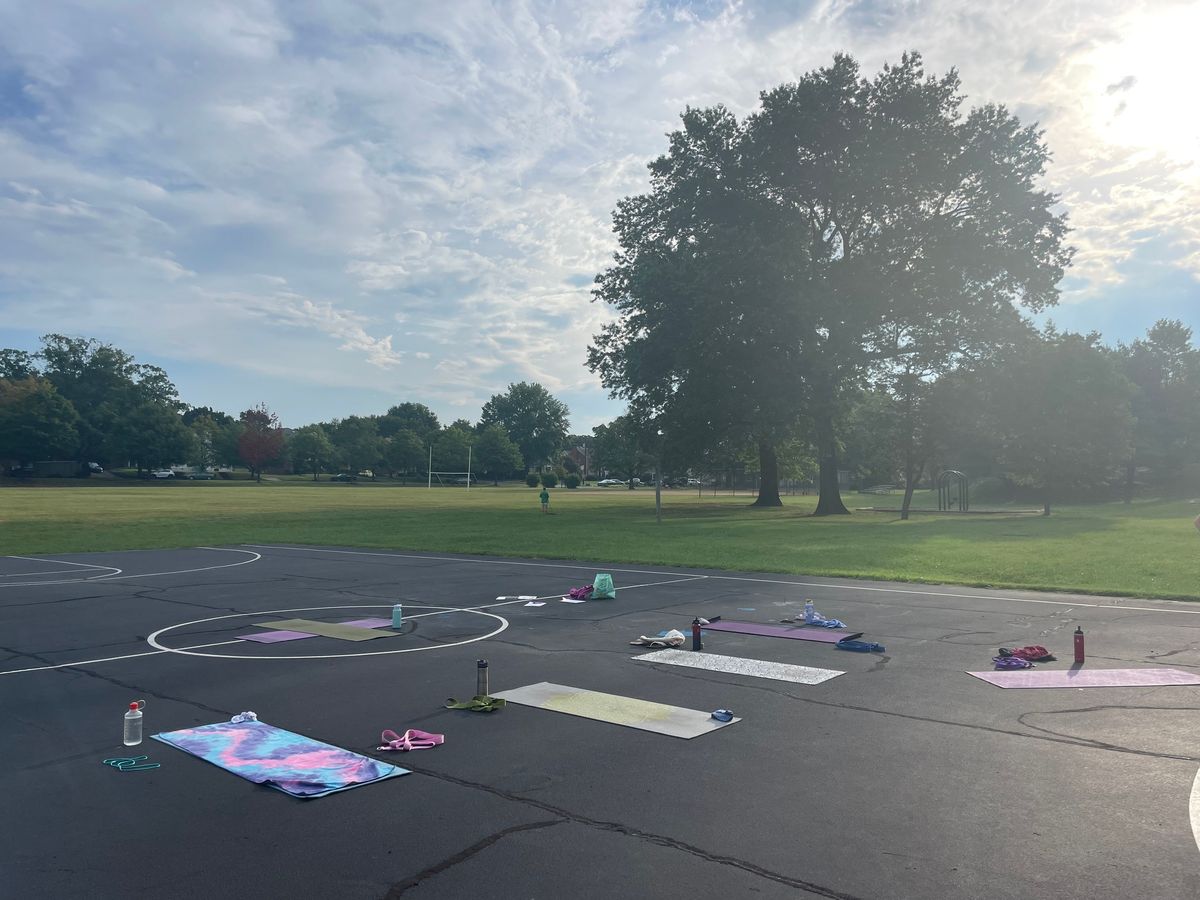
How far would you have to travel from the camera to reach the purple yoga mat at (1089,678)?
8.91m

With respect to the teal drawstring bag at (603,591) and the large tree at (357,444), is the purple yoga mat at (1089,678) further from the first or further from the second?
the large tree at (357,444)

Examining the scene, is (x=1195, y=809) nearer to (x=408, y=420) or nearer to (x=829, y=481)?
(x=829, y=481)

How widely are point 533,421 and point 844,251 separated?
13927 centimetres

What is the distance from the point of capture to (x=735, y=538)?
1191 inches

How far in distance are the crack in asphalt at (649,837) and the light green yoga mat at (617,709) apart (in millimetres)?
1891

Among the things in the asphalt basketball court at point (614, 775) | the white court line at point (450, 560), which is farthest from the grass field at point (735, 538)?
the asphalt basketball court at point (614, 775)

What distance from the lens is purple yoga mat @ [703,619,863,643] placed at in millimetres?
11688

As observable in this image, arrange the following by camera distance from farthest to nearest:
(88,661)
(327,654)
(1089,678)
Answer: (327,654) < (88,661) < (1089,678)

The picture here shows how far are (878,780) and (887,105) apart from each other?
42.0m

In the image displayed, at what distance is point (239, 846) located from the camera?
16.6ft

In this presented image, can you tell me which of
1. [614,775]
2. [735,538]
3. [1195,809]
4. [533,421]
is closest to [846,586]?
[1195,809]

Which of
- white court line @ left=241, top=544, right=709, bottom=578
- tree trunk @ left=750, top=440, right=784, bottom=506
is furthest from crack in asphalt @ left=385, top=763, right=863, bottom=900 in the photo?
tree trunk @ left=750, top=440, right=784, bottom=506

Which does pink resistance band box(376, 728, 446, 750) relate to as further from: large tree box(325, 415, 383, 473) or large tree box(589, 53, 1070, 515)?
large tree box(325, 415, 383, 473)

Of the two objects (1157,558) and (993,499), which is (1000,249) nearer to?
(1157,558)
